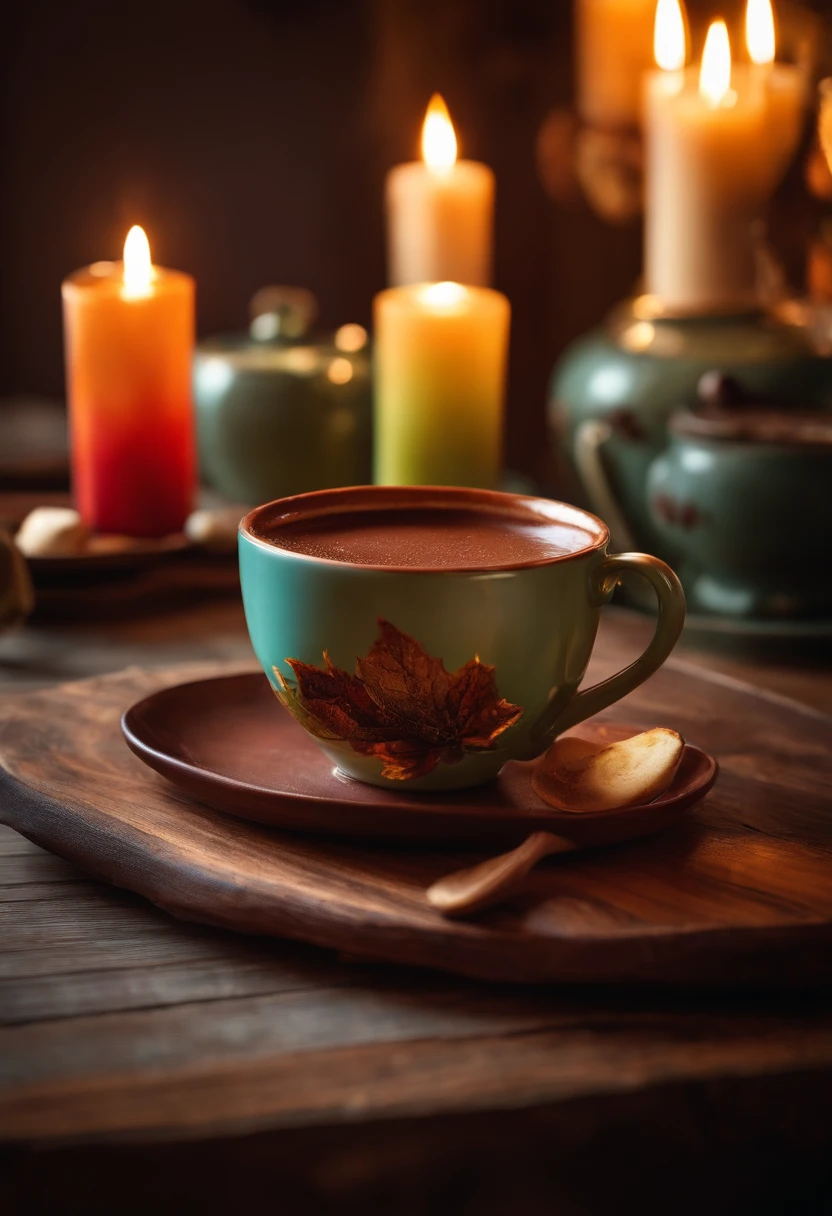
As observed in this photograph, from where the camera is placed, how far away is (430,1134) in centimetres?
45

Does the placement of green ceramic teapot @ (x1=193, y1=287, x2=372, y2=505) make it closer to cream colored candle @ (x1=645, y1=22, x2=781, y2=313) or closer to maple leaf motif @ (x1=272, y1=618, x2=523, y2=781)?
cream colored candle @ (x1=645, y1=22, x2=781, y2=313)

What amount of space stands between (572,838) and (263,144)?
4.92ft

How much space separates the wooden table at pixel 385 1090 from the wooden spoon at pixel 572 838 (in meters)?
0.03

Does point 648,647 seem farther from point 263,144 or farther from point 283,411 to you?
point 263,144

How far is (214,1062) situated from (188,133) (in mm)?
1598

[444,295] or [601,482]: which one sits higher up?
[444,295]

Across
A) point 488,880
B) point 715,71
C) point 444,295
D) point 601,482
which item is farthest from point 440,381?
point 488,880

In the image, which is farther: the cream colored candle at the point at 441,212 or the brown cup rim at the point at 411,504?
the cream colored candle at the point at 441,212

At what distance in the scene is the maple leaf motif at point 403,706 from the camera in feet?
1.90

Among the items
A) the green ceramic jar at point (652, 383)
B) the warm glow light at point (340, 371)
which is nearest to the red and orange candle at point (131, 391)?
the warm glow light at point (340, 371)

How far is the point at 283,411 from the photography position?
3.84ft

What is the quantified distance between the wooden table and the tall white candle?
807 millimetres

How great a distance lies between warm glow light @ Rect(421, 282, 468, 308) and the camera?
1076 mm

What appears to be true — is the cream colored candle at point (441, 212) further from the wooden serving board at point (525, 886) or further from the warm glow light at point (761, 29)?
the wooden serving board at point (525, 886)
